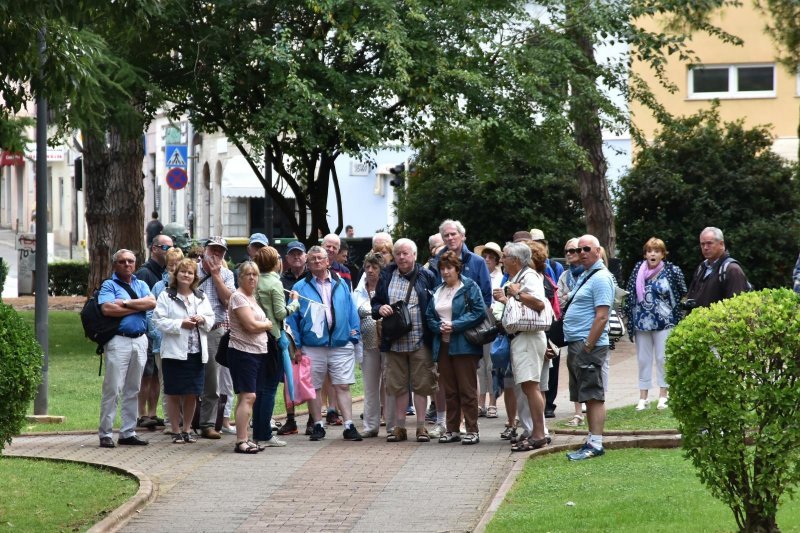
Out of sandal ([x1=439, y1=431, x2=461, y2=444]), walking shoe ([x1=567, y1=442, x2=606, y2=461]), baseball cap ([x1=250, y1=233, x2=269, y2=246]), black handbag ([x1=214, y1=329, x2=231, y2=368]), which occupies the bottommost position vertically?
sandal ([x1=439, y1=431, x2=461, y2=444])

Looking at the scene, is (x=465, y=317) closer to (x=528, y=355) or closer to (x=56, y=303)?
(x=528, y=355)

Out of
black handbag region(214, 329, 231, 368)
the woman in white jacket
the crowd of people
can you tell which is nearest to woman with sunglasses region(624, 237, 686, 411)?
the crowd of people

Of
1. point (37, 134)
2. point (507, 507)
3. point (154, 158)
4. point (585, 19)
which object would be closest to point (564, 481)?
point (507, 507)

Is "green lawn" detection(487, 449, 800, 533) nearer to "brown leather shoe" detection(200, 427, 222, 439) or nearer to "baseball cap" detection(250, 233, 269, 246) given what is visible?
"brown leather shoe" detection(200, 427, 222, 439)

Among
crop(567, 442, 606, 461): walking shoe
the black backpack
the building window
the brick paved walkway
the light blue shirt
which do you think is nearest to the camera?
the brick paved walkway

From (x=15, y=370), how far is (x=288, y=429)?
558cm

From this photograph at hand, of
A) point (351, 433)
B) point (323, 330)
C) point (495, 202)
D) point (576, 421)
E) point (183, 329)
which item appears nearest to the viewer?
point (183, 329)

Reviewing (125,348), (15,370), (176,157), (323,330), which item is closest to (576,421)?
(323,330)

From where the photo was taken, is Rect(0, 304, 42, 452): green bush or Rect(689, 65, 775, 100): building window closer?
Rect(0, 304, 42, 452): green bush

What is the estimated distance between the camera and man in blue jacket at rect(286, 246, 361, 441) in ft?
44.2

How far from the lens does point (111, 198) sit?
2317 centimetres

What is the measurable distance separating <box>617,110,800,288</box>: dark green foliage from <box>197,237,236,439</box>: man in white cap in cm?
1475

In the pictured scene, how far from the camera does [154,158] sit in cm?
6019

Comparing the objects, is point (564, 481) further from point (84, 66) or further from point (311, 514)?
point (84, 66)
